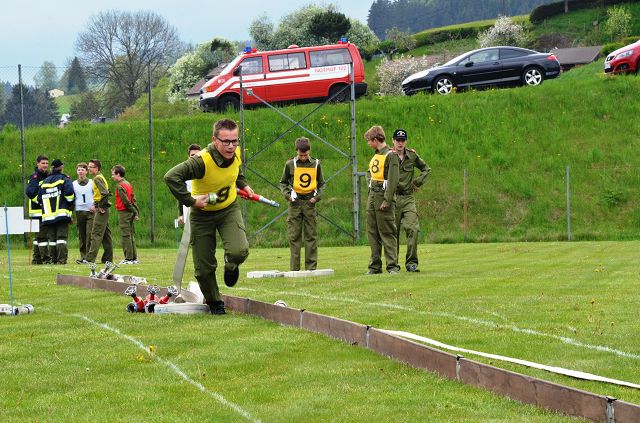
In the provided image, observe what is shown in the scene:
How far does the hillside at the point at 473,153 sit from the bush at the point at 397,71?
112ft

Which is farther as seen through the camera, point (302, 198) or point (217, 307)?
point (302, 198)

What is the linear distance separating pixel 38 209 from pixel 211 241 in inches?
523

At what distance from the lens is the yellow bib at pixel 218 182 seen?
1268 cm

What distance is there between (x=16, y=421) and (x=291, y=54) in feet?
128

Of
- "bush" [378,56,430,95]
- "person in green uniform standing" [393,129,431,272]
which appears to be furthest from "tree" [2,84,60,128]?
"bush" [378,56,430,95]

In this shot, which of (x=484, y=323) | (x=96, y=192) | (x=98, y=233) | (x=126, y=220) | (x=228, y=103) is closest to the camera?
(x=484, y=323)

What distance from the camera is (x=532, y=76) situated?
46156mm

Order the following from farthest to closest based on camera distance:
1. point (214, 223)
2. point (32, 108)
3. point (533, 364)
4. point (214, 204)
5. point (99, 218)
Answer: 1. point (32, 108)
2. point (99, 218)
3. point (214, 223)
4. point (214, 204)
5. point (533, 364)

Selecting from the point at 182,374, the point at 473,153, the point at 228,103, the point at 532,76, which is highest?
the point at 532,76

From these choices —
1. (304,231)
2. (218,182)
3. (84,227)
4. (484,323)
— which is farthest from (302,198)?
(84,227)

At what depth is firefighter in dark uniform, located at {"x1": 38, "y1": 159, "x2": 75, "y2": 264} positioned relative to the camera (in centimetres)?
2506

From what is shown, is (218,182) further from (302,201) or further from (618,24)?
(618,24)

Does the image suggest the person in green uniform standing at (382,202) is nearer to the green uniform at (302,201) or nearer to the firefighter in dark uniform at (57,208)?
the green uniform at (302,201)

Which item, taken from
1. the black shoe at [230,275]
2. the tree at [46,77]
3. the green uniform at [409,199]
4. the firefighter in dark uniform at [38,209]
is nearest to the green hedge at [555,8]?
the tree at [46,77]
